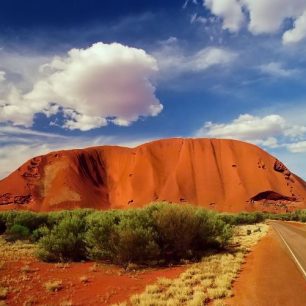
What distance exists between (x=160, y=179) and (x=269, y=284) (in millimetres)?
82028

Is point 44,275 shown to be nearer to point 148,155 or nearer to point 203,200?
point 203,200

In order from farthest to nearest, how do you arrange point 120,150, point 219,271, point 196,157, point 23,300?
point 120,150
point 196,157
point 219,271
point 23,300

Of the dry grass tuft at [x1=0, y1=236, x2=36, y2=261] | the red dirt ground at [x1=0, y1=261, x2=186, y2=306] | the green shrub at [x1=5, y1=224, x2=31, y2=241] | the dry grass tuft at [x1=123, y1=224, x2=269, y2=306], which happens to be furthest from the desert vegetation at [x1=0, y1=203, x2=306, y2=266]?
the green shrub at [x1=5, y1=224, x2=31, y2=241]

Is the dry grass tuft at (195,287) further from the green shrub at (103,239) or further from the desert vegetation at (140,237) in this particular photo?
the green shrub at (103,239)

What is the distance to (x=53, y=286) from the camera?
11.6 meters

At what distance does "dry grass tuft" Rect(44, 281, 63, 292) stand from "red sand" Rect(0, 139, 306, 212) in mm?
72220

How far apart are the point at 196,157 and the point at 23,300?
291ft

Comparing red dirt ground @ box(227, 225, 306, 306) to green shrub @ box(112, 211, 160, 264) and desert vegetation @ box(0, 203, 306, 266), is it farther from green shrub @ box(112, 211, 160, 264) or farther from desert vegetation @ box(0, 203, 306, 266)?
green shrub @ box(112, 211, 160, 264)

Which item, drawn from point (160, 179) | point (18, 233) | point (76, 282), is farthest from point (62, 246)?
point (160, 179)

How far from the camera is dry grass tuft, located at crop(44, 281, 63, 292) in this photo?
11.5 metres

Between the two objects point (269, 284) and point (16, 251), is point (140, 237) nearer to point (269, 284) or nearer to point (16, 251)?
point (269, 284)

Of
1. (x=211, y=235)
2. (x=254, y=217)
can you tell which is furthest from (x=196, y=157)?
(x=211, y=235)

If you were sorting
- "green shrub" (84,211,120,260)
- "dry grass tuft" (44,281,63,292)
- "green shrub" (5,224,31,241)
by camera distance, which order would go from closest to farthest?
"dry grass tuft" (44,281,63,292) → "green shrub" (84,211,120,260) → "green shrub" (5,224,31,241)

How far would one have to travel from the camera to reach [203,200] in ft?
287
